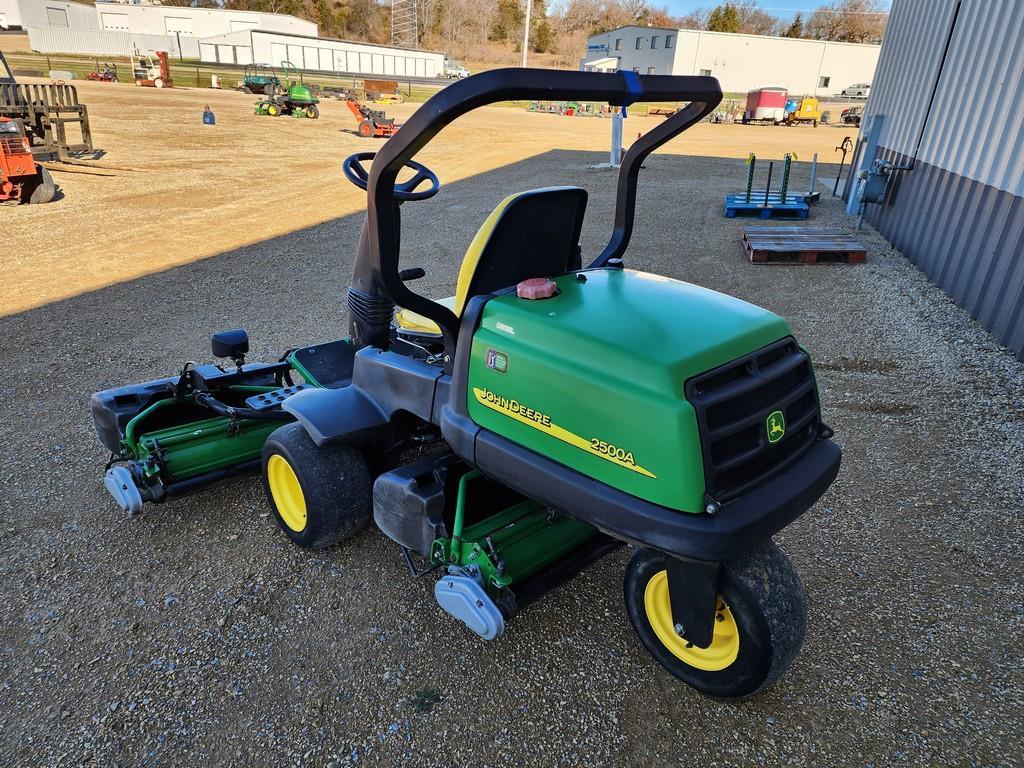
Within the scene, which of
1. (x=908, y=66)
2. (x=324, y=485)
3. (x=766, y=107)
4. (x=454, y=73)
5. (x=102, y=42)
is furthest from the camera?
(x=102, y=42)

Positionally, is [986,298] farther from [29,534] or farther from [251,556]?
[29,534]

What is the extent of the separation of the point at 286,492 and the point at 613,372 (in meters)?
1.88

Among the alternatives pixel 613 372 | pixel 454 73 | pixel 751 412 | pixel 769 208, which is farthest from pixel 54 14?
pixel 751 412

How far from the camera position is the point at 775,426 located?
2.14m

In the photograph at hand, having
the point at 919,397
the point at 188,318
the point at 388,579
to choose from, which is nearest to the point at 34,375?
the point at 188,318

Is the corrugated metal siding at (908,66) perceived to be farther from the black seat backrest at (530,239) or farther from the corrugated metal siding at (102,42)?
the corrugated metal siding at (102,42)

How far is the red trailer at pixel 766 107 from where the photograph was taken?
1315 inches

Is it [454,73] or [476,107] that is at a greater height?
[476,107]

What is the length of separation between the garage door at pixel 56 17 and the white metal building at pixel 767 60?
2037 inches

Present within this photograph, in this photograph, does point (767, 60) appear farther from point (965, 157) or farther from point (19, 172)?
point (19, 172)

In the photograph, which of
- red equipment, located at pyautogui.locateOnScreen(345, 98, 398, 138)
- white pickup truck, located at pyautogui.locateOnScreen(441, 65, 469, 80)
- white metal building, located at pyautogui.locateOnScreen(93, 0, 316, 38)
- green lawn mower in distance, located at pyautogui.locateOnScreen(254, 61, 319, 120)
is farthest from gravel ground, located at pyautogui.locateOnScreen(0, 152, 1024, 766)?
white metal building, located at pyautogui.locateOnScreen(93, 0, 316, 38)

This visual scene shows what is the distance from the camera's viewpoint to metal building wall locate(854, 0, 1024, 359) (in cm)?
571

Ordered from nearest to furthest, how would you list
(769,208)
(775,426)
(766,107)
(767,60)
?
(775,426)
(769,208)
(766,107)
(767,60)

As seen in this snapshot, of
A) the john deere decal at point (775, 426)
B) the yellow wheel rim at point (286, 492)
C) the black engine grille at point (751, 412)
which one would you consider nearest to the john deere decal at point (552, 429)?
the black engine grille at point (751, 412)
